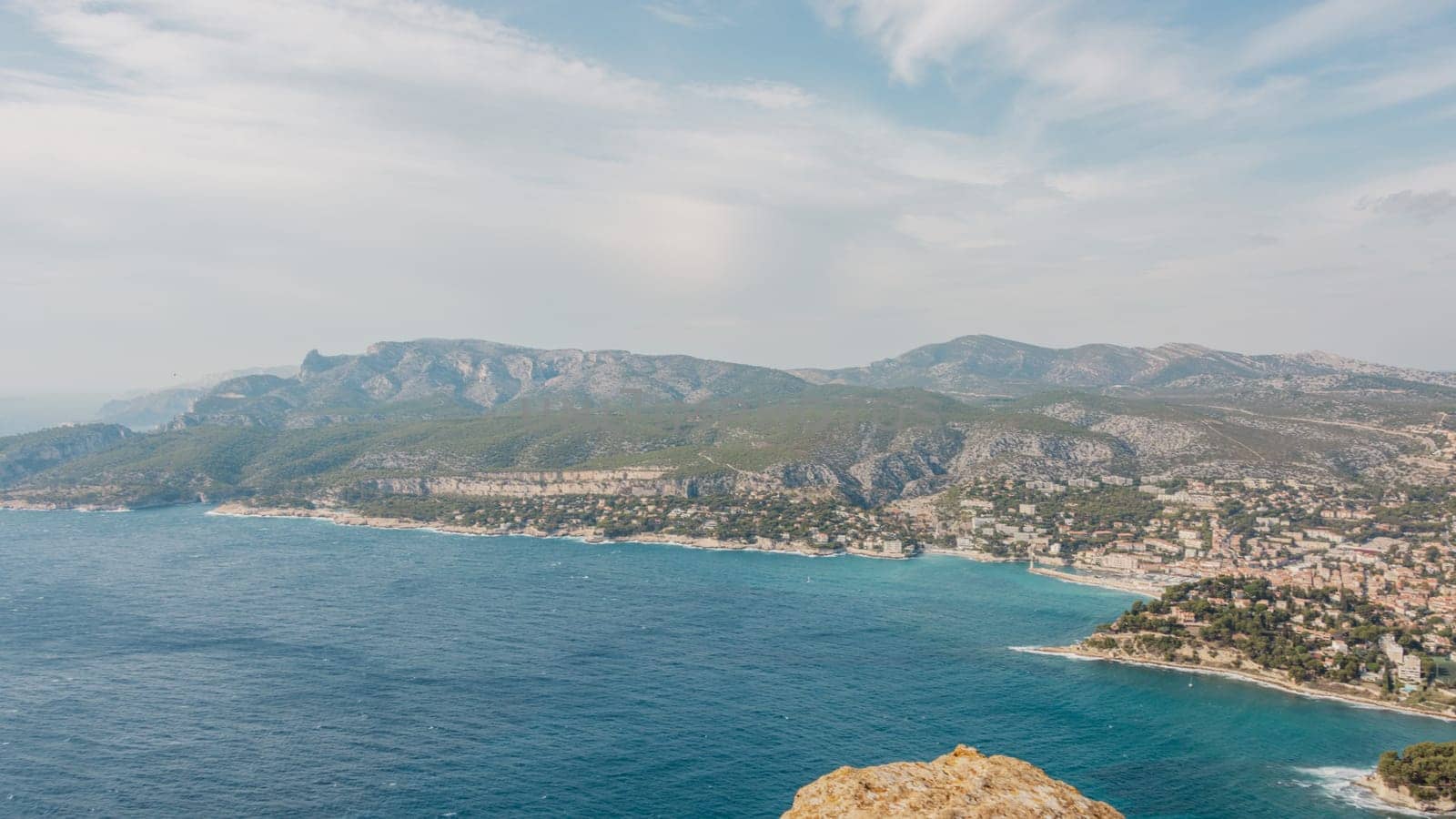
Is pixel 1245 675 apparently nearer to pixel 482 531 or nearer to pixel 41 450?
pixel 482 531

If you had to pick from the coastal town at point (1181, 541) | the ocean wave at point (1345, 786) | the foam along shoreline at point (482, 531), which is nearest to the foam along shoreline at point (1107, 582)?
the coastal town at point (1181, 541)

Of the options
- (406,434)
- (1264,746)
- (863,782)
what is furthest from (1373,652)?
(406,434)

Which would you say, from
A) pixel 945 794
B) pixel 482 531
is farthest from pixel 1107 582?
pixel 945 794

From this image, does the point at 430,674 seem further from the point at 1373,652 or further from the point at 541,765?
the point at 1373,652

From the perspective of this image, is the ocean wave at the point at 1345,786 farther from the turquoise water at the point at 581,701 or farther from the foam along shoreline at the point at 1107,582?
the foam along shoreline at the point at 1107,582

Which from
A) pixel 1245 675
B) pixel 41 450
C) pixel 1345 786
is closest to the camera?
pixel 1345 786
